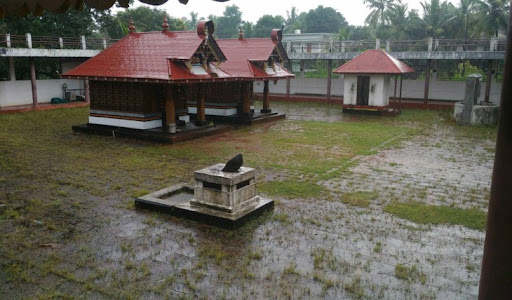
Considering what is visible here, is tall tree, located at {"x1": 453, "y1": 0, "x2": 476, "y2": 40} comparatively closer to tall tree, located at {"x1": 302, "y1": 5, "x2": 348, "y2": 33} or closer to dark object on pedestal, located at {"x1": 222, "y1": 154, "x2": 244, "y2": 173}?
dark object on pedestal, located at {"x1": 222, "y1": 154, "x2": 244, "y2": 173}

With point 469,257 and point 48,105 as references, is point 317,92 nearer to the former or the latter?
point 48,105

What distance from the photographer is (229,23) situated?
71750 mm

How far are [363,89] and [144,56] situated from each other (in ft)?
38.9

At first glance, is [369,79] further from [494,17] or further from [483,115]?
[494,17]

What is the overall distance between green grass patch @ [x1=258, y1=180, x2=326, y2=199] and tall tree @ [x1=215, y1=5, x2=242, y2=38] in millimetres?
58908

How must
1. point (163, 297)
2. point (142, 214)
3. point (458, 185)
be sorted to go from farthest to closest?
point (458, 185) → point (142, 214) → point (163, 297)

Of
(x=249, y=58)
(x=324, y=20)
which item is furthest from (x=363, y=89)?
(x=324, y=20)

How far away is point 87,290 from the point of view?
5199mm

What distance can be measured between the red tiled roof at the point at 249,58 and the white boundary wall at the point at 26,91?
10.2m

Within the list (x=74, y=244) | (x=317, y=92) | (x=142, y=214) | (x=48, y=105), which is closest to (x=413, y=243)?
(x=142, y=214)

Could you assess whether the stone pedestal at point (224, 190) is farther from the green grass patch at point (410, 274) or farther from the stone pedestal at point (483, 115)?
the stone pedestal at point (483, 115)

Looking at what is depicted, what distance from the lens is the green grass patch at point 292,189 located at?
29.8 feet

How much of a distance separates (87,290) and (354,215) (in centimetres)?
467

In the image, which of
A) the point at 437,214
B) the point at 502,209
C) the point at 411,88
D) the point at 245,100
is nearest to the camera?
the point at 502,209
